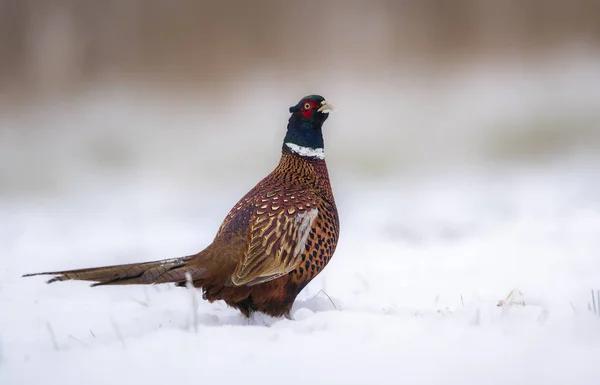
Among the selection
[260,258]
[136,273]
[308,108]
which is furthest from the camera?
[308,108]

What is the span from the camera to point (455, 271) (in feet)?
16.3

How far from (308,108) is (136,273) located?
4.53ft

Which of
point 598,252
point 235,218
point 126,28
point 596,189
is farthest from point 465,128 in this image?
point 235,218

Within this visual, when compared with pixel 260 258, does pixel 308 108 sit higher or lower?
higher

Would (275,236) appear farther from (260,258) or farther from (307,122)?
(307,122)

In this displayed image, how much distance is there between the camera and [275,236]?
3467 millimetres

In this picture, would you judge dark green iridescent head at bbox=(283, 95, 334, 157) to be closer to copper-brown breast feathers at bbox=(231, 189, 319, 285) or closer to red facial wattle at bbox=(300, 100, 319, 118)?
red facial wattle at bbox=(300, 100, 319, 118)

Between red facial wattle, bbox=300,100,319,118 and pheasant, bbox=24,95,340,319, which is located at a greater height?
red facial wattle, bbox=300,100,319,118

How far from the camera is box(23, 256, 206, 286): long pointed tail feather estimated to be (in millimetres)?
3158

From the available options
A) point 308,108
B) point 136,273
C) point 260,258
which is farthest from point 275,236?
point 308,108

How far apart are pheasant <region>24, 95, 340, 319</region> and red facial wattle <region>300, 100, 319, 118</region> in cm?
41

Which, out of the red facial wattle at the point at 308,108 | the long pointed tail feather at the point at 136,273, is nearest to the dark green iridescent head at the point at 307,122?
the red facial wattle at the point at 308,108

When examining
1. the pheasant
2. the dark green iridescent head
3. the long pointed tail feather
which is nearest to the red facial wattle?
the dark green iridescent head

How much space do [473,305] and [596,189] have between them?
3.44m
